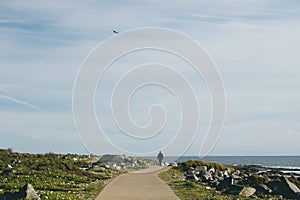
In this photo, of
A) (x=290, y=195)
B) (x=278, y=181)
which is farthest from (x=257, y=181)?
(x=290, y=195)

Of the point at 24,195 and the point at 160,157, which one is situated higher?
the point at 160,157

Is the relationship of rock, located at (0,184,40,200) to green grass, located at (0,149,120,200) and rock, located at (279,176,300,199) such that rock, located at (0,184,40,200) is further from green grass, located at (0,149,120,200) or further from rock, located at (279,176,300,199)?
rock, located at (279,176,300,199)

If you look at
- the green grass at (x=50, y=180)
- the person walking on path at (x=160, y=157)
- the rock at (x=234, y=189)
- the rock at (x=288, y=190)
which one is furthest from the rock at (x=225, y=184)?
the person walking on path at (x=160, y=157)


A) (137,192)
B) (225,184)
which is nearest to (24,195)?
(137,192)

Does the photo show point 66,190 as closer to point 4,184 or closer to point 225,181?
point 4,184

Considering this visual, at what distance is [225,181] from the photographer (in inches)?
1420

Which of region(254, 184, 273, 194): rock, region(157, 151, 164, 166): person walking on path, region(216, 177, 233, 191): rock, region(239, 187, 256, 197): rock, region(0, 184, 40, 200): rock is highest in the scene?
region(157, 151, 164, 166): person walking on path

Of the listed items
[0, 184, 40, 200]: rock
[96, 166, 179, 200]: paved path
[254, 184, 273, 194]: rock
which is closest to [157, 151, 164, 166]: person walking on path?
[96, 166, 179, 200]: paved path

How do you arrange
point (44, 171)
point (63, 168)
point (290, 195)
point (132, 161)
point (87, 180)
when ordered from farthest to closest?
point (132, 161)
point (63, 168)
point (44, 171)
point (87, 180)
point (290, 195)

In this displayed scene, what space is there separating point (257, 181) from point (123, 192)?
11419 mm

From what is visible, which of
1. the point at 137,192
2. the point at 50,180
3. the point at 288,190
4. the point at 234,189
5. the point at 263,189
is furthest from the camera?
the point at 50,180

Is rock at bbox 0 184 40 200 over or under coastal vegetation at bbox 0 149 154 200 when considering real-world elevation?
under

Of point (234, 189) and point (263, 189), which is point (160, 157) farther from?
point (234, 189)

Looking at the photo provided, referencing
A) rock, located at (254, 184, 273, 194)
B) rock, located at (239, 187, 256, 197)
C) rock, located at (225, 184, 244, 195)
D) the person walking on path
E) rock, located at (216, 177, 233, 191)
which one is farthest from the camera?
the person walking on path
